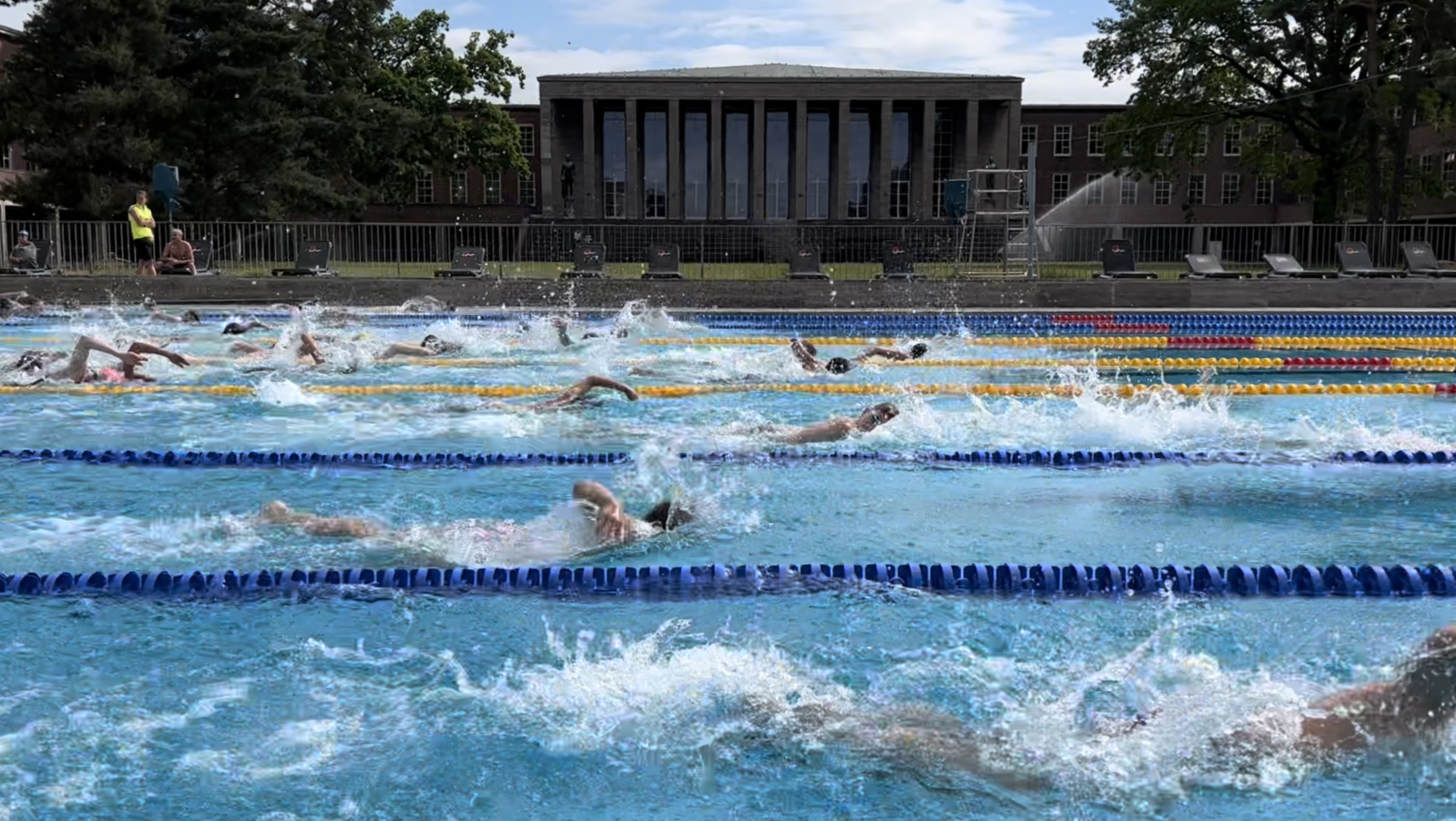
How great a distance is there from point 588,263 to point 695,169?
29.8 meters

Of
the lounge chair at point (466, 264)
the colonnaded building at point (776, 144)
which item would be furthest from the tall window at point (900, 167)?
the lounge chair at point (466, 264)

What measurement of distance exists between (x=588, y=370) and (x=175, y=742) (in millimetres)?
8462

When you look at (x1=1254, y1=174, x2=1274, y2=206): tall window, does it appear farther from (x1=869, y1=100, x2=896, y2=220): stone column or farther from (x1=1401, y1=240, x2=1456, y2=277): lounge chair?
(x1=1401, y1=240, x2=1456, y2=277): lounge chair

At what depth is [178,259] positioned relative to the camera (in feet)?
64.1

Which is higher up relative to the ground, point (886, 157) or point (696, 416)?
point (886, 157)

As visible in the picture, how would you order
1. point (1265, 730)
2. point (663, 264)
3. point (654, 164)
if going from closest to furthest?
1. point (1265, 730)
2. point (663, 264)
3. point (654, 164)

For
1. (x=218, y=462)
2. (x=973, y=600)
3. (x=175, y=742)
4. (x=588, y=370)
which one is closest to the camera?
(x=175, y=742)

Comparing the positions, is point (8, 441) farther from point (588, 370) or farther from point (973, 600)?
point (973, 600)

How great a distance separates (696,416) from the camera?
911 centimetres

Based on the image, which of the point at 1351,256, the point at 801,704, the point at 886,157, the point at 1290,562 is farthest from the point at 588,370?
the point at 886,157

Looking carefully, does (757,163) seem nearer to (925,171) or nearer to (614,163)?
(614,163)

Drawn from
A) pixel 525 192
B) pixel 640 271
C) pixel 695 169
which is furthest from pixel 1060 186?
pixel 640 271

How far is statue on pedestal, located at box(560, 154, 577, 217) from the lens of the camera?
4747 centimetres

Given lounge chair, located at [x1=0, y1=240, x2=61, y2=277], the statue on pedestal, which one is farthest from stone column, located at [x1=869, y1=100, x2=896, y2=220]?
lounge chair, located at [x1=0, y1=240, x2=61, y2=277]
